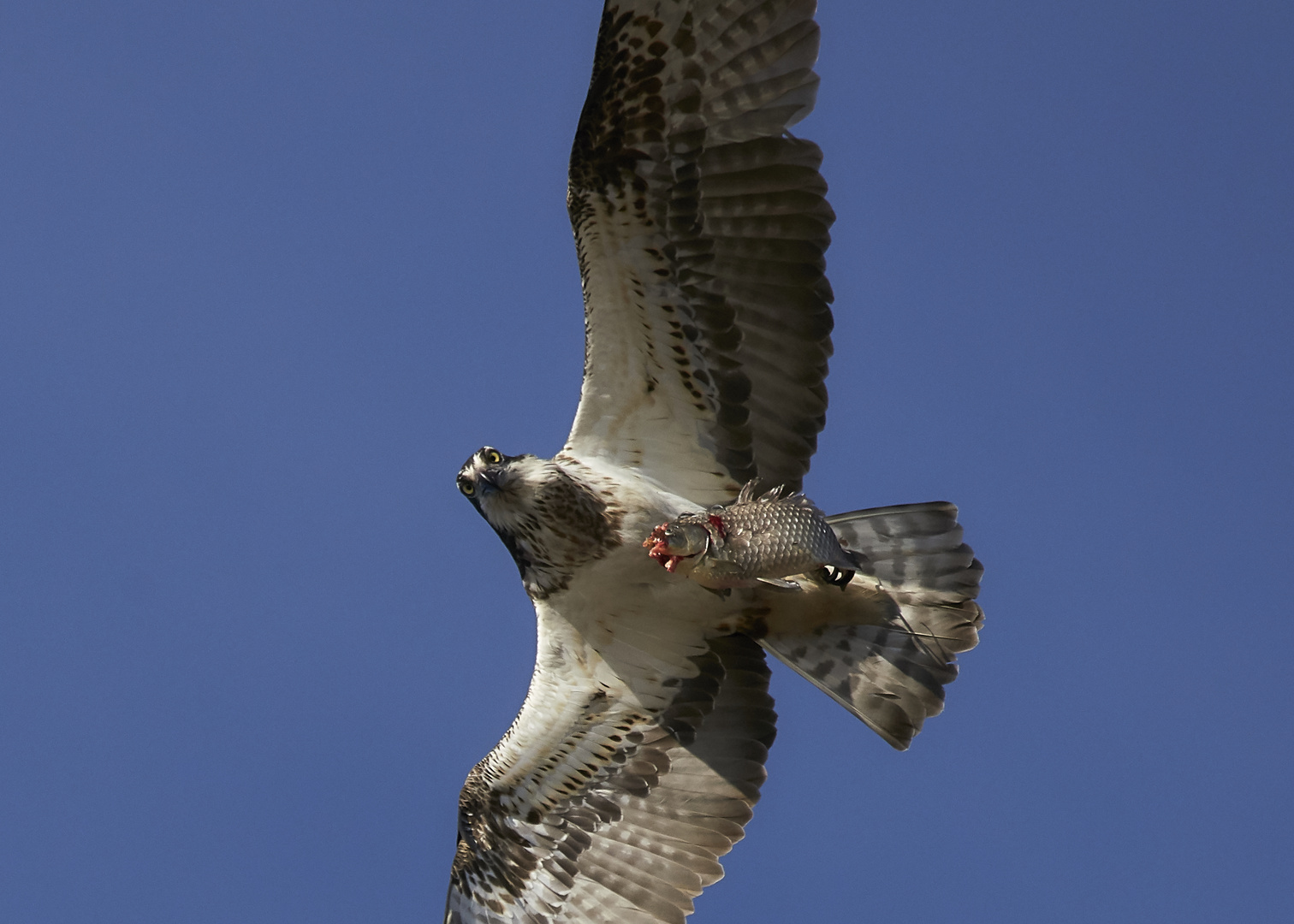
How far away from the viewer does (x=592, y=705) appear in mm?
8180

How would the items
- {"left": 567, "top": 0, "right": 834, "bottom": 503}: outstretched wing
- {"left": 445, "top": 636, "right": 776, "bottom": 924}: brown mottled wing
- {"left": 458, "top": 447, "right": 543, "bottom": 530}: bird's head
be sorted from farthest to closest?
{"left": 445, "top": 636, "right": 776, "bottom": 924}: brown mottled wing < {"left": 458, "top": 447, "right": 543, "bottom": 530}: bird's head < {"left": 567, "top": 0, "right": 834, "bottom": 503}: outstretched wing

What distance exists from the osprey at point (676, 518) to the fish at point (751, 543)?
79mm

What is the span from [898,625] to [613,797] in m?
1.94

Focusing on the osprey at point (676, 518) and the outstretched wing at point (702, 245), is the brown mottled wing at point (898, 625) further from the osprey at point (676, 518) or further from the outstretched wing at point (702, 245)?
the outstretched wing at point (702, 245)

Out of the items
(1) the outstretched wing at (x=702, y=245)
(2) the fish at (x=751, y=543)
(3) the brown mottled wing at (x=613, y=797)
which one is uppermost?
(1) the outstretched wing at (x=702, y=245)

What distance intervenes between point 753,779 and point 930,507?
5.99 feet

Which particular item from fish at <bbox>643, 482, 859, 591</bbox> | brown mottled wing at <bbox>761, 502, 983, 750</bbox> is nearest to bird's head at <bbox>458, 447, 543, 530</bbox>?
fish at <bbox>643, 482, 859, 591</bbox>

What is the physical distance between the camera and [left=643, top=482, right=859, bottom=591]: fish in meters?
6.79

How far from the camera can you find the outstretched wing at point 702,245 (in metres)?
7.14

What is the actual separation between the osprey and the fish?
0.26ft

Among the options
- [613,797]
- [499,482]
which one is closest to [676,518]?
[499,482]

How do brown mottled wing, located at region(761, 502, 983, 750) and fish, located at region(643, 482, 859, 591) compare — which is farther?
brown mottled wing, located at region(761, 502, 983, 750)

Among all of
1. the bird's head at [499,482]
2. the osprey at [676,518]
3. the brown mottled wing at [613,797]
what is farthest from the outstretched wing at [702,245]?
the brown mottled wing at [613,797]

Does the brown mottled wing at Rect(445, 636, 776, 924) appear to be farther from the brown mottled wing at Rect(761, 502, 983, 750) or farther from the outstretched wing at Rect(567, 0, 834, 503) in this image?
the outstretched wing at Rect(567, 0, 834, 503)
